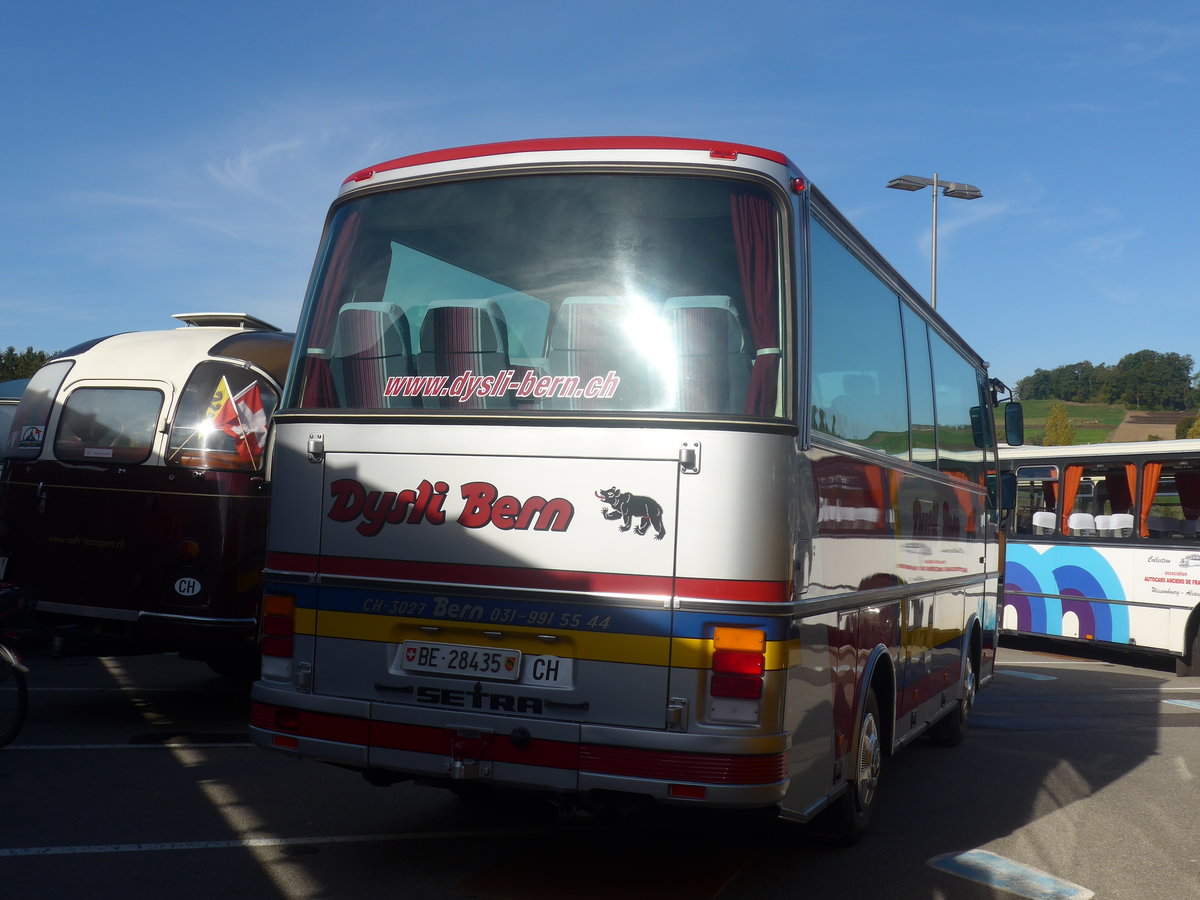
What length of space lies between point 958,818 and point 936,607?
1614 mm

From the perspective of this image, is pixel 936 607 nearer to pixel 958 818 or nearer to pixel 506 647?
pixel 958 818

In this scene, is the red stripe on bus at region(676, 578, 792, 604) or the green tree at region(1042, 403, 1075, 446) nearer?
the red stripe on bus at region(676, 578, 792, 604)

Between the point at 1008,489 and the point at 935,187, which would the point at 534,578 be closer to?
the point at 1008,489

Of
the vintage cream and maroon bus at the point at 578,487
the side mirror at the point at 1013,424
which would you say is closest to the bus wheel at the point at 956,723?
the side mirror at the point at 1013,424

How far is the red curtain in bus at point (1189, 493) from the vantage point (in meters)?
15.1

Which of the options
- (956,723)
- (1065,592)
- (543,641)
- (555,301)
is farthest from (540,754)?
(1065,592)

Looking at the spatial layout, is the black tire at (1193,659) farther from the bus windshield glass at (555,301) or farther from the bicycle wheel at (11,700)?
the bicycle wheel at (11,700)

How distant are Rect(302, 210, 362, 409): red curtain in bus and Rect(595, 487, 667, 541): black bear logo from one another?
1.56m

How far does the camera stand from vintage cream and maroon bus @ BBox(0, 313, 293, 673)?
874 cm

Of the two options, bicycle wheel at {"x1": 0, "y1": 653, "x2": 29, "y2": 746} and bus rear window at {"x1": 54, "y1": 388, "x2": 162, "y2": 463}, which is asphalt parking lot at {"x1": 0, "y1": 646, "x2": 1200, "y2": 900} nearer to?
bicycle wheel at {"x1": 0, "y1": 653, "x2": 29, "y2": 746}

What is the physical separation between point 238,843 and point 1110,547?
13.3 meters

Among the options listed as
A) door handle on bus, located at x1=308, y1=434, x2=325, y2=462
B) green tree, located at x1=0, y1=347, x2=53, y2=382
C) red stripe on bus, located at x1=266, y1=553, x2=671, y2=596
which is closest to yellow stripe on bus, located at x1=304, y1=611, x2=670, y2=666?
red stripe on bus, located at x1=266, y1=553, x2=671, y2=596

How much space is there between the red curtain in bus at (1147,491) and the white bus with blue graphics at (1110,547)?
1 cm

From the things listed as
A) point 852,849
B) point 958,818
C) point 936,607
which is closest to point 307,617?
point 852,849
